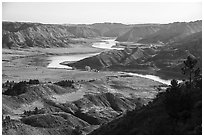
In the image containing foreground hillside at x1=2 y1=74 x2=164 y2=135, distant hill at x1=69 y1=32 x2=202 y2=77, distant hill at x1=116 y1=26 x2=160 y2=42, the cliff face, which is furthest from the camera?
distant hill at x1=116 y1=26 x2=160 y2=42

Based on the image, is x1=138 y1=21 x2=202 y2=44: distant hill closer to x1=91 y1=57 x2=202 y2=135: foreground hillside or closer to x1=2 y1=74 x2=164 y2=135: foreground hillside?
x1=2 y1=74 x2=164 y2=135: foreground hillside

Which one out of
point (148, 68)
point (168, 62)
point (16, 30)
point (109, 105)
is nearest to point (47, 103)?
point (109, 105)

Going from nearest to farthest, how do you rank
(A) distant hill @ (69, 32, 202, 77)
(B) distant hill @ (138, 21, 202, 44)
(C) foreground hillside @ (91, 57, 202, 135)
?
(C) foreground hillside @ (91, 57, 202, 135)
(A) distant hill @ (69, 32, 202, 77)
(B) distant hill @ (138, 21, 202, 44)

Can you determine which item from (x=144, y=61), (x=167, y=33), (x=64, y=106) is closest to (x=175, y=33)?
(x=167, y=33)

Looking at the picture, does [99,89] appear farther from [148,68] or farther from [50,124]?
[148,68]

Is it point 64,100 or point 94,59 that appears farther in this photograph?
point 94,59

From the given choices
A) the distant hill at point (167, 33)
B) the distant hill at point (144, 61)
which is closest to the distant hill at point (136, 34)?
the distant hill at point (167, 33)

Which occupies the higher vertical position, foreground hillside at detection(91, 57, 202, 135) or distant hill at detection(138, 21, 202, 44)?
distant hill at detection(138, 21, 202, 44)

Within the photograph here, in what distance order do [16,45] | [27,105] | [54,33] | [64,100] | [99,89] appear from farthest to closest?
[54,33] → [16,45] → [99,89] → [64,100] → [27,105]

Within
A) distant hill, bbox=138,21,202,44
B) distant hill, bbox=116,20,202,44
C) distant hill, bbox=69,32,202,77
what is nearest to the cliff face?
distant hill, bbox=116,20,202,44

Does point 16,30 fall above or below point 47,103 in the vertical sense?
above
